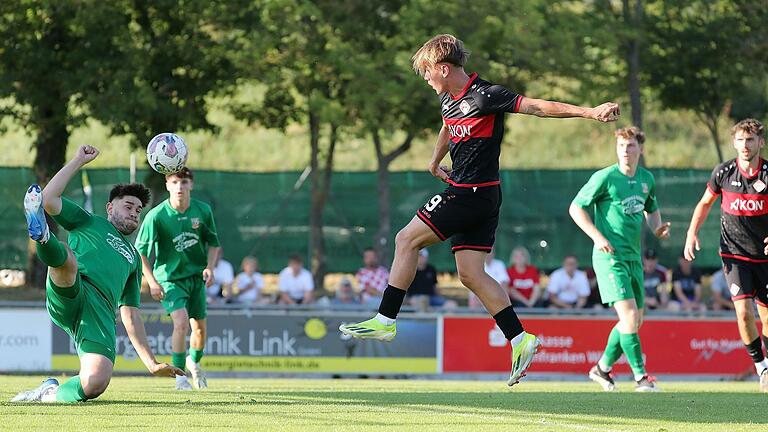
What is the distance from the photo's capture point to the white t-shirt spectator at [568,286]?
19547mm

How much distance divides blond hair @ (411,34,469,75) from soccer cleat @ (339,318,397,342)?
178 cm

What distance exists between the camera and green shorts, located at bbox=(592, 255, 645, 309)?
40.1 ft

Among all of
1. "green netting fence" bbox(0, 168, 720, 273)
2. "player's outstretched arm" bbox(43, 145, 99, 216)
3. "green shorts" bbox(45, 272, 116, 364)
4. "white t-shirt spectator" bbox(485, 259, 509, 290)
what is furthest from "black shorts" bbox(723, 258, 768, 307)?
"green netting fence" bbox(0, 168, 720, 273)

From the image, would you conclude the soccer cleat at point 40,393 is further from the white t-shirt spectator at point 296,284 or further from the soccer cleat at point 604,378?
the white t-shirt spectator at point 296,284

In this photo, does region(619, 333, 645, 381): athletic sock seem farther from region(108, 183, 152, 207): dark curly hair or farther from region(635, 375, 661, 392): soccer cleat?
region(108, 183, 152, 207): dark curly hair

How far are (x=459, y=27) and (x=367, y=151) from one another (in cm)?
2703

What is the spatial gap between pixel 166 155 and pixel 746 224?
17.7 ft

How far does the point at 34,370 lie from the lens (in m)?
17.4

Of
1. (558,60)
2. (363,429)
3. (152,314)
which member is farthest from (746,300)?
(558,60)

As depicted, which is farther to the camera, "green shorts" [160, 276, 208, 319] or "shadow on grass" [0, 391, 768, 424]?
"green shorts" [160, 276, 208, 319]

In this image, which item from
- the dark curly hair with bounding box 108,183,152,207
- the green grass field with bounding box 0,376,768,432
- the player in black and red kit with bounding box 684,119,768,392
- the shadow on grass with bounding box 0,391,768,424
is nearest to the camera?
the green grass field with bounding box 0,376,768,432

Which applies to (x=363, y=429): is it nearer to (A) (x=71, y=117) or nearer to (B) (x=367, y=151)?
(A) (x=71, y=117)

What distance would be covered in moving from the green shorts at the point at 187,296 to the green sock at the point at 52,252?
4.24 m

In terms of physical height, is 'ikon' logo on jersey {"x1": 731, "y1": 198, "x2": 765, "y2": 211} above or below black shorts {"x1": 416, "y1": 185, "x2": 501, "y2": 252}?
above
